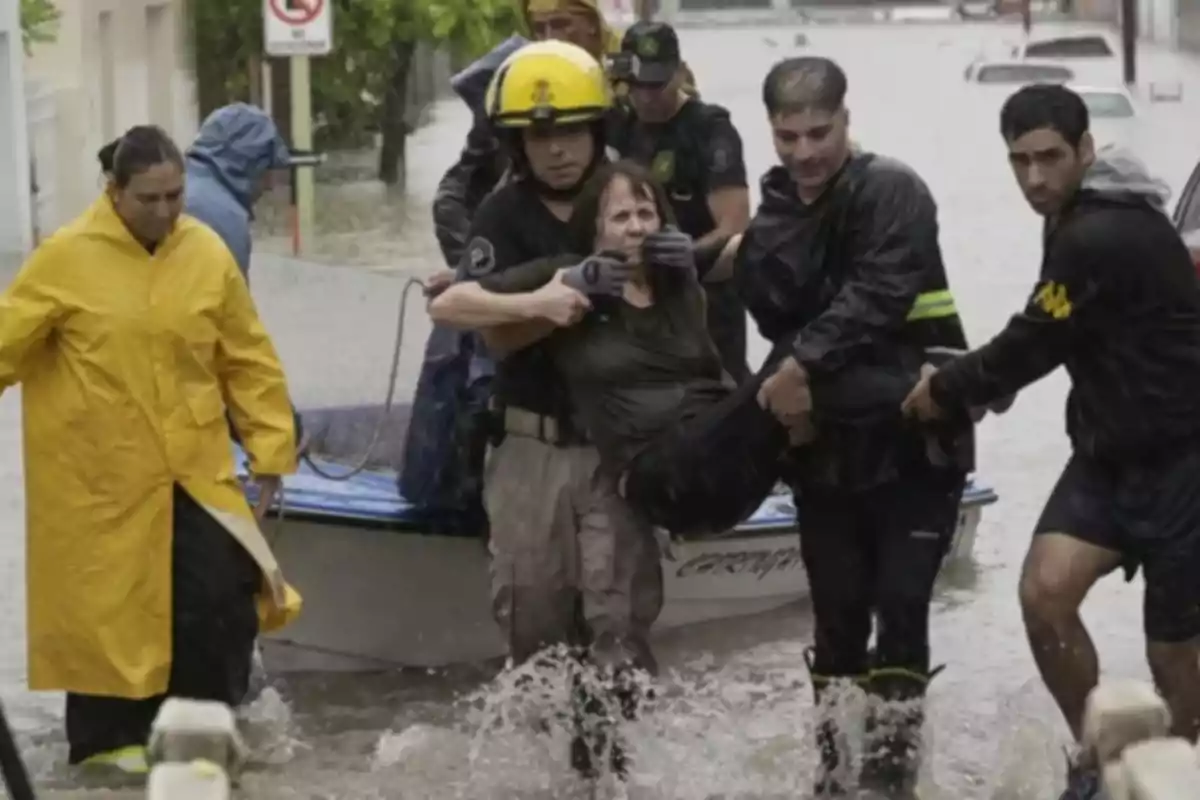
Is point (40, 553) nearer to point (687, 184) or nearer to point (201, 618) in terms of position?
point (201, 618)

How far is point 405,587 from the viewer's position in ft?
28.0

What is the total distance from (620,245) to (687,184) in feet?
3.92

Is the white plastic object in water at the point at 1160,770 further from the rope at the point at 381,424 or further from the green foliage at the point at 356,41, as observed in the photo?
the green foliage at the point at 356,41

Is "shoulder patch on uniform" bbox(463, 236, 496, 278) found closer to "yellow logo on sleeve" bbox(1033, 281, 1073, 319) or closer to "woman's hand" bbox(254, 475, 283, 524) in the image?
"woman's hand" bbox(254, 475, 283, 524)

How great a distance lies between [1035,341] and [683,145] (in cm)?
179

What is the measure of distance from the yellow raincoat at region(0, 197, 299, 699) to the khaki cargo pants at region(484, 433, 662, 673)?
0.83 m

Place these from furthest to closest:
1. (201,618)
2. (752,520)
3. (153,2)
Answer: (153,2) → (752,520) → (201,618)

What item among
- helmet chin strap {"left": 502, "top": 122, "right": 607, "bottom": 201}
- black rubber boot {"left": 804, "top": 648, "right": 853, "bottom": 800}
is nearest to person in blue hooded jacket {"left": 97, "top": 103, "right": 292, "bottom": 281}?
helmet chin strap {"left": 502, "top": 122, "right": 607, "bottom": 201}

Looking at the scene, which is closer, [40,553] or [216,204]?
[40,553]

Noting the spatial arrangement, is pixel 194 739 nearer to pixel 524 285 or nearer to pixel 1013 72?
pixel 524 285

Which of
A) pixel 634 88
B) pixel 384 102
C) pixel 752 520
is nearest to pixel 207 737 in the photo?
pixel 634 88

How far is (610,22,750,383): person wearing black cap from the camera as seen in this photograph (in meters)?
7.53

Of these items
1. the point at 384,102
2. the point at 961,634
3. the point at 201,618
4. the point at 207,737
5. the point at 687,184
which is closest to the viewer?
the point at 207,737

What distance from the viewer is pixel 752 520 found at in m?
8.92
